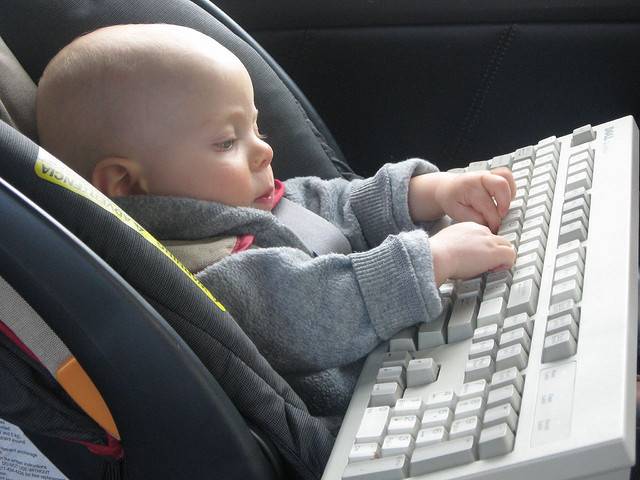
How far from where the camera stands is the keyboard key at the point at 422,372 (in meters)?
0.90

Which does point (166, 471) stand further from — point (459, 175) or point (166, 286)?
point (459, 175)

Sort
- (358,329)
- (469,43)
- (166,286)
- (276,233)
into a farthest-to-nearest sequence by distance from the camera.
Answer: (469,43) → (276,233) → (358,329) → (166,286)

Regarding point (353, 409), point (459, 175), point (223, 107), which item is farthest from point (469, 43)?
point (353, 409)

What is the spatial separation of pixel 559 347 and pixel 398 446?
0.46 ft

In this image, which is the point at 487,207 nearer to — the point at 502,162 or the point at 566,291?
the point at 502,162

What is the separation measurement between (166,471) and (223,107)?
38 cm

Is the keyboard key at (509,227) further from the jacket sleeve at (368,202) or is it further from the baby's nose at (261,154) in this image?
the baby's nose at (261,154)

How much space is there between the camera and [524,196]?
116 centimetres

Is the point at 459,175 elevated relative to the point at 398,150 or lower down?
elevated

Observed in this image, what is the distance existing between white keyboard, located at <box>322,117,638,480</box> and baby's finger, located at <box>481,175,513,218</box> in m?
0.03

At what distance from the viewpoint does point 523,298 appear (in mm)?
936

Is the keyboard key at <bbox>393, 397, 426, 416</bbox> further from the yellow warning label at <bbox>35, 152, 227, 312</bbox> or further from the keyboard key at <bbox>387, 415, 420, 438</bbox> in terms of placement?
the yellow warning label at <bbox>35, 152, 227, 312</bbox>

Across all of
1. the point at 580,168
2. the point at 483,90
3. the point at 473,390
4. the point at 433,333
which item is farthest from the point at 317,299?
the point at 483,90

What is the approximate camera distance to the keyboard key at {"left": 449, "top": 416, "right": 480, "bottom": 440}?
2.59 feet
